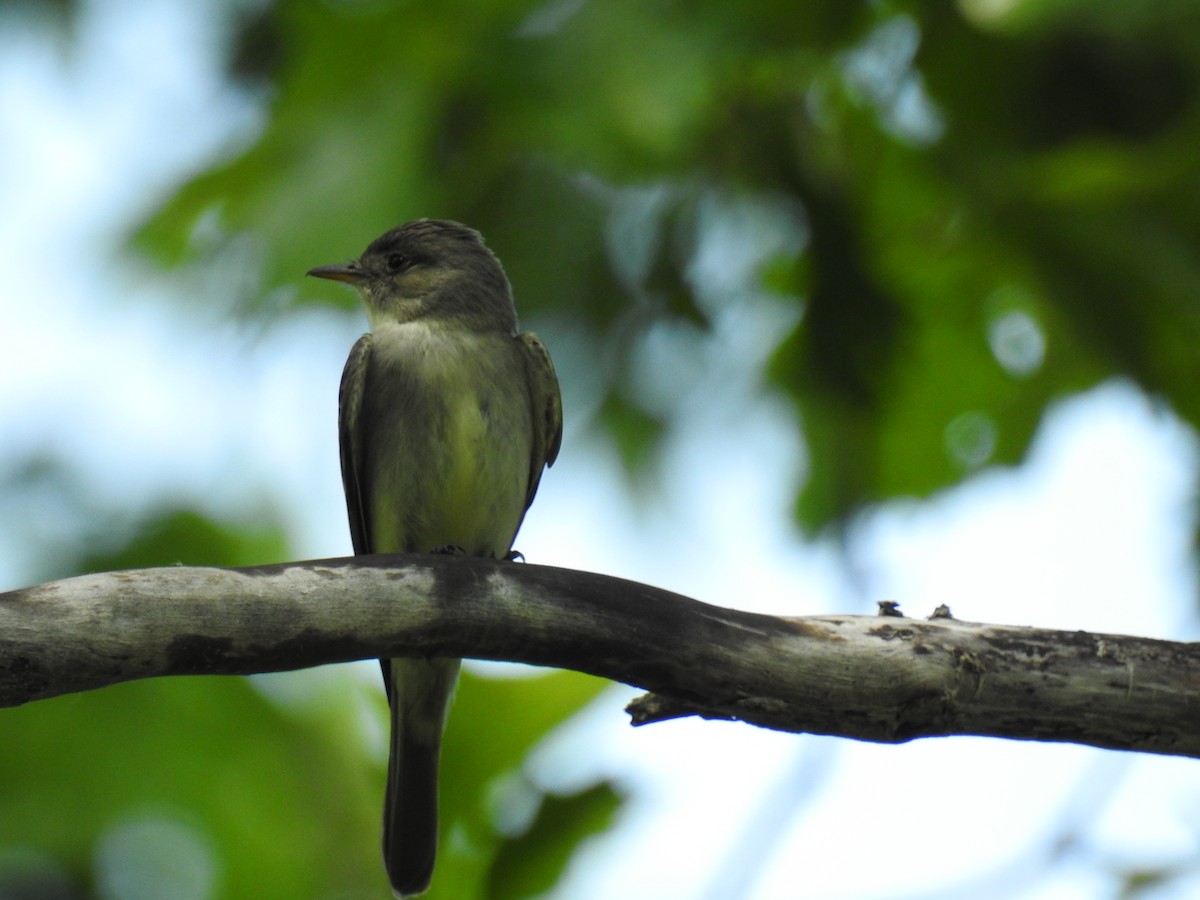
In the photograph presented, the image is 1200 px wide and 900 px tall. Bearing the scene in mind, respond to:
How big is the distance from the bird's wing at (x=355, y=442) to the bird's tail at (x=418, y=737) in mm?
572

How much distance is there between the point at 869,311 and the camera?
3.92 metres

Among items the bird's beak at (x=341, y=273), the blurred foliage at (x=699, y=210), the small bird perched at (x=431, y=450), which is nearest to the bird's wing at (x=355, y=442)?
the small bird perched at (x=431, y=450)

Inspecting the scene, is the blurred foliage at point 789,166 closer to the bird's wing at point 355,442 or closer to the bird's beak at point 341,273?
the bird's beak at point 341,273

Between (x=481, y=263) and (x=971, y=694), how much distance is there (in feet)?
11.9

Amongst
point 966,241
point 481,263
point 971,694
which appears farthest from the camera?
point 481,263

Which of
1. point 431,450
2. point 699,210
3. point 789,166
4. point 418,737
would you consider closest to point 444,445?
point 431,450

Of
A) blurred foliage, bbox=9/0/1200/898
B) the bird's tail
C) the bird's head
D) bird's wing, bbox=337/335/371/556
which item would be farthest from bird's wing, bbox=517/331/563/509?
blurred foliage, bbox=9/0/1200/898

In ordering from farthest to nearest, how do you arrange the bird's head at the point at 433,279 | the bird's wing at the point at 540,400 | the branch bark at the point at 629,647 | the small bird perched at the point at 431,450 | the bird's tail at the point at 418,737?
the bird's head at the point at 433,279 → the bird's wing at the point at 540,400 → the small bird perched at the point at 431,450 → the bird's tail at the point at 418,737 → the branch bark at the point at 629,647

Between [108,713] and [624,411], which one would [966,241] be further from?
[108,713]

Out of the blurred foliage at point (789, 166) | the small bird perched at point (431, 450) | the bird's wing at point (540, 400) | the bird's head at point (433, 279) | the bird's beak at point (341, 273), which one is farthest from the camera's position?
the bird's head at point (433, 279)

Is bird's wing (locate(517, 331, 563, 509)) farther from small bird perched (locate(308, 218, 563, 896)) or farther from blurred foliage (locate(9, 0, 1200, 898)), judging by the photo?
blurred foliage (locate(9, 0, 1200, 898))

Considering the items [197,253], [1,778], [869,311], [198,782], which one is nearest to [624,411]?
[869,311]

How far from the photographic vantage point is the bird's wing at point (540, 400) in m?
6.20

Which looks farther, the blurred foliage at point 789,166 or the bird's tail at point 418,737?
the bird's tail at point 418,737
